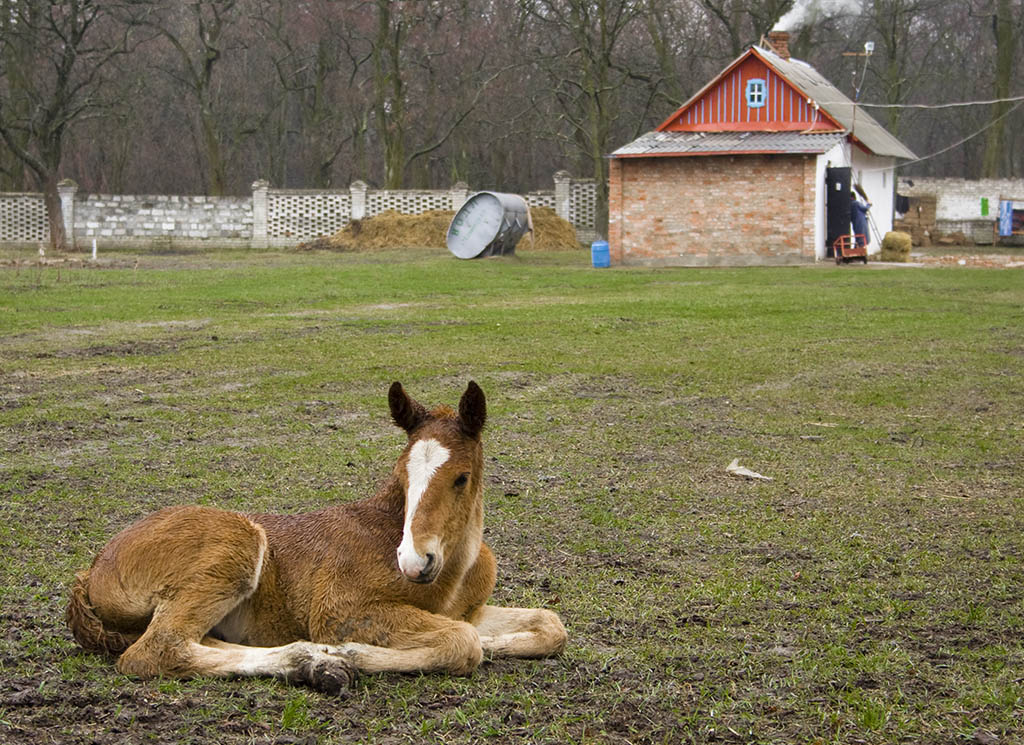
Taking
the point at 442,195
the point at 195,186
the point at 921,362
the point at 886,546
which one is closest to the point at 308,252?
the point at 442,195

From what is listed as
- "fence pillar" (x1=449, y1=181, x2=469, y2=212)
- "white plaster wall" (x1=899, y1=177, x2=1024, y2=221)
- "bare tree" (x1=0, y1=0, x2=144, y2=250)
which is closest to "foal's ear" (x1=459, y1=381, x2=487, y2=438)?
"bare tree" (x1=0, y1=0, x2=144, y2=250)

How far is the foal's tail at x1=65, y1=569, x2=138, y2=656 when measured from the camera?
4.59 metres

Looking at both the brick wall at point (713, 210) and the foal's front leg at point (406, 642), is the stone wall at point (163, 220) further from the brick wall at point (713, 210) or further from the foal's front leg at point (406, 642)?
the foal's front leg at point (406, 642)

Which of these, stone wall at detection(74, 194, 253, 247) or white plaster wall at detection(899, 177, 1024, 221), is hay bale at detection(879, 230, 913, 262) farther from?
stone wall at detection(74, 194, 253, 247)

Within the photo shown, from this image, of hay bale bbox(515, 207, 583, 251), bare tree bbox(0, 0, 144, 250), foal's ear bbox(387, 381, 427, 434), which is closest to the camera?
foal's ear bbox(387, 381, 427, 434)

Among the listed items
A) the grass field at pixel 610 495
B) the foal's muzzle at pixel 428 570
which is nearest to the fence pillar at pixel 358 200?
the grass field at pixel 610 495

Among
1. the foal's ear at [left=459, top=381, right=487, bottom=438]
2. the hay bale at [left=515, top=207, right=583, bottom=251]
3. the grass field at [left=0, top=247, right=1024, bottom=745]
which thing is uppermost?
the hay bale at [left=515, top=207, right=583, bottom=251]

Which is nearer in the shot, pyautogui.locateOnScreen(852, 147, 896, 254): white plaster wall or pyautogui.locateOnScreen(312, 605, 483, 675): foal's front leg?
pyautogui.locateOnScreen(312, 605, 483, 675): foal's front leg

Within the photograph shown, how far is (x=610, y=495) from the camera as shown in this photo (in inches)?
308

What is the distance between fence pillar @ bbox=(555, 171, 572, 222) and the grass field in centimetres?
2694

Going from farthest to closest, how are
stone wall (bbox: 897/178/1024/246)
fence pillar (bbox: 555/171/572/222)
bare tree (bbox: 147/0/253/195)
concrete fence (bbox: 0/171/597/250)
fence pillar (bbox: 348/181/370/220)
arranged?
stone wall (bbox: 897/178/1024/246) < bare tree (bbox: 147/0/253/195) < fence pillar (bbox: 555/171/572/222) < fence pillar (bbox: 348/181/370/220) < concrete fence (bbox: 0/171/597/250)

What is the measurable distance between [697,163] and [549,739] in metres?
31.5

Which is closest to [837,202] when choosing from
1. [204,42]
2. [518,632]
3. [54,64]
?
[204,42]

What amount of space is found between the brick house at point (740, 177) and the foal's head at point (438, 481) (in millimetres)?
29994
